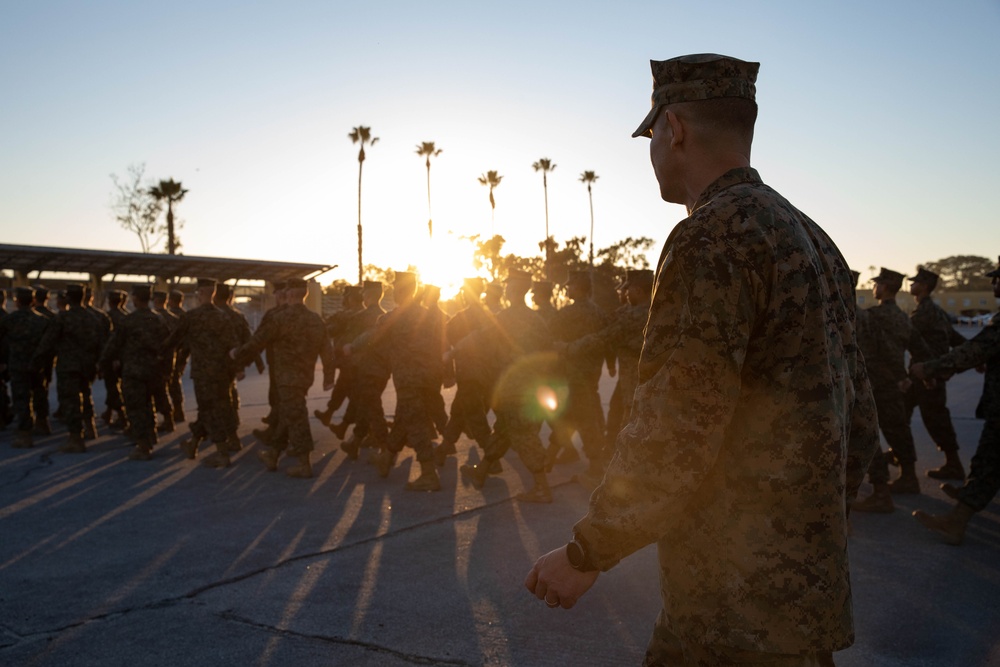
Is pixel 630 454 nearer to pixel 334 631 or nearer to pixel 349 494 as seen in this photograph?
pixel 334 631

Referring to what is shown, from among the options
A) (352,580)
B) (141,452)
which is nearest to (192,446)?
(141,452)

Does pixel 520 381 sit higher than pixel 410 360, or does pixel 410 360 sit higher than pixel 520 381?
pixel 410 360

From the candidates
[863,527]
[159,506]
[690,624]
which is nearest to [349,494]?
[159,506]

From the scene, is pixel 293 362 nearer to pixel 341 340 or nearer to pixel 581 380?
pixel 341 340

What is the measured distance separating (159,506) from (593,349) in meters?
4.46

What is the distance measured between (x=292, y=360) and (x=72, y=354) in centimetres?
378

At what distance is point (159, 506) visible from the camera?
22.7 feet

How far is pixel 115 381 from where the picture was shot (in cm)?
1141

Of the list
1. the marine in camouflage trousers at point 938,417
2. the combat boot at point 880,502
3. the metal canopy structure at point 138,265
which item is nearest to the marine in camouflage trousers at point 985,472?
the combat boot at point 880,502

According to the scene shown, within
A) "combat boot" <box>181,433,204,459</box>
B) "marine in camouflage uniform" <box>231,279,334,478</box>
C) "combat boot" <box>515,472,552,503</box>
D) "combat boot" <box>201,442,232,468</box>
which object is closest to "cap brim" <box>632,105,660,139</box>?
"combat boot" <box>515,472,552,503</box>

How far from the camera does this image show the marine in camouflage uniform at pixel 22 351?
10.4 meters

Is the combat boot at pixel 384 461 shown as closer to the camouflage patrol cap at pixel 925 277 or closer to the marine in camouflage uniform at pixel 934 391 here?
the marine in camouflage uniform at pixel 934 391

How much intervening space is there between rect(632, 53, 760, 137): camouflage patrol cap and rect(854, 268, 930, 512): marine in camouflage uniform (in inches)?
235

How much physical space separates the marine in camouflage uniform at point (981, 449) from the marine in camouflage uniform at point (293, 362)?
6003 millimetres
